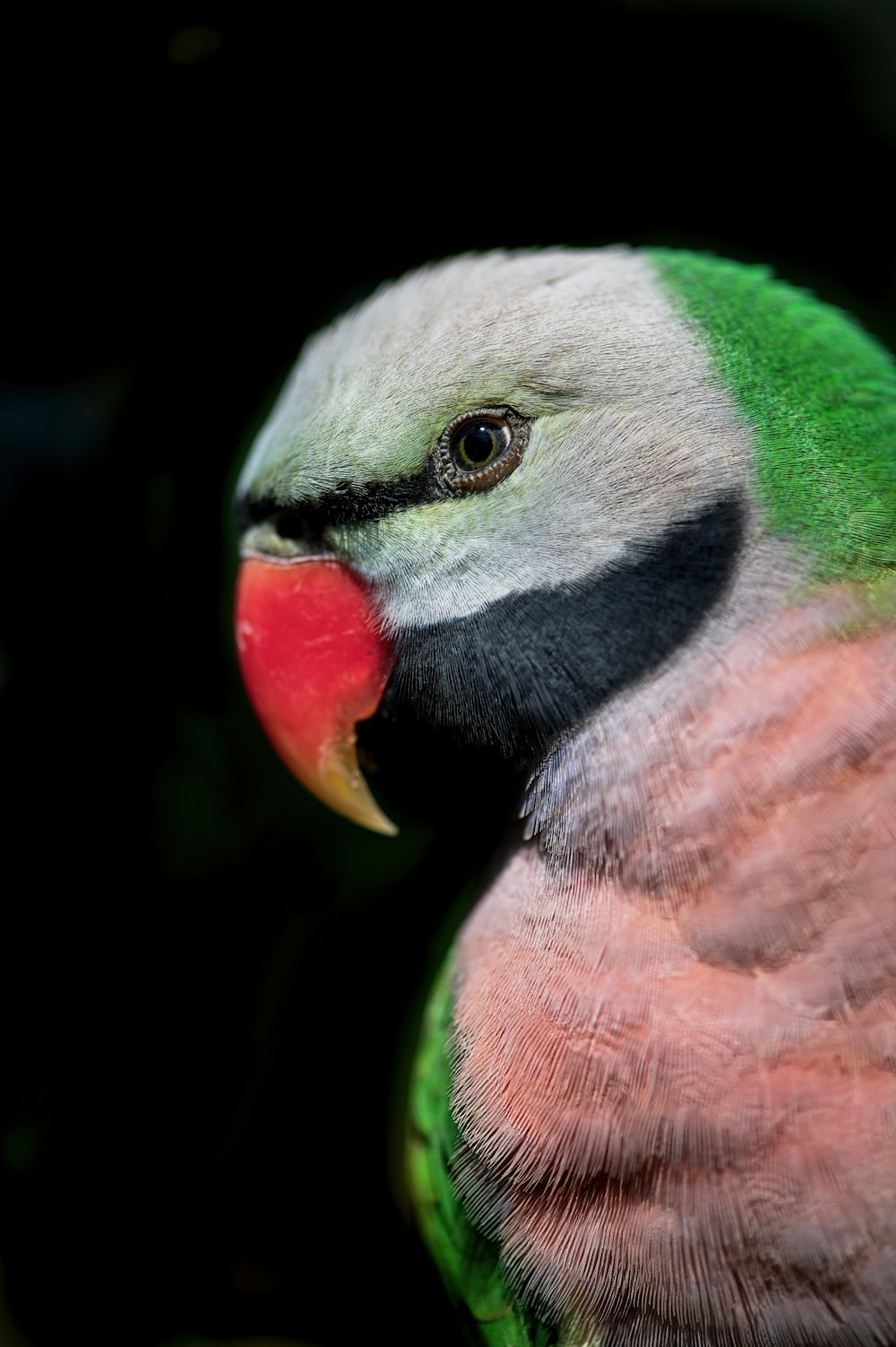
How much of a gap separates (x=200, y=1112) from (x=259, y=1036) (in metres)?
0.15

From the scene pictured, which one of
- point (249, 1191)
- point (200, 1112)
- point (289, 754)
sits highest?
point (289, 754)

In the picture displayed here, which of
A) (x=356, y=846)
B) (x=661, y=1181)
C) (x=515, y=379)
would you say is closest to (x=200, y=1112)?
(x=356, y=846)

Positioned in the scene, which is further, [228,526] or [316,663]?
[228,526]

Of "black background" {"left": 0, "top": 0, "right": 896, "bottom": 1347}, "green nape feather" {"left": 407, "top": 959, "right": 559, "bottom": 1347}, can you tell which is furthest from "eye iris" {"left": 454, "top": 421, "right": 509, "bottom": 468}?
"black background" {"left": 0, "top": 0, "right": 896, "bottom": 1347}

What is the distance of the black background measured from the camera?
1463 mm

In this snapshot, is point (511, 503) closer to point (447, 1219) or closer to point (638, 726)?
point (638, 726)

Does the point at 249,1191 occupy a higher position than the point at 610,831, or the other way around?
the point at 610,831

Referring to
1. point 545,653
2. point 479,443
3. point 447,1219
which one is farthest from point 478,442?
point 447,1219

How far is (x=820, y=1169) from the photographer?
70cm

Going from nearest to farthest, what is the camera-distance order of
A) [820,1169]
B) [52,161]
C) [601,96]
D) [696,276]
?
[820,1169], [696,276], [52,161], [601,96]

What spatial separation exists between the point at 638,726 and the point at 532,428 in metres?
0.27

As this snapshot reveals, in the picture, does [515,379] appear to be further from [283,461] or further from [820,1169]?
[820,1169]

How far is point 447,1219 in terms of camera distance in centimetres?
99

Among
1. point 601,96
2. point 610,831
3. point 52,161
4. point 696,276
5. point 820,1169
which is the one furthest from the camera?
point 601,96
